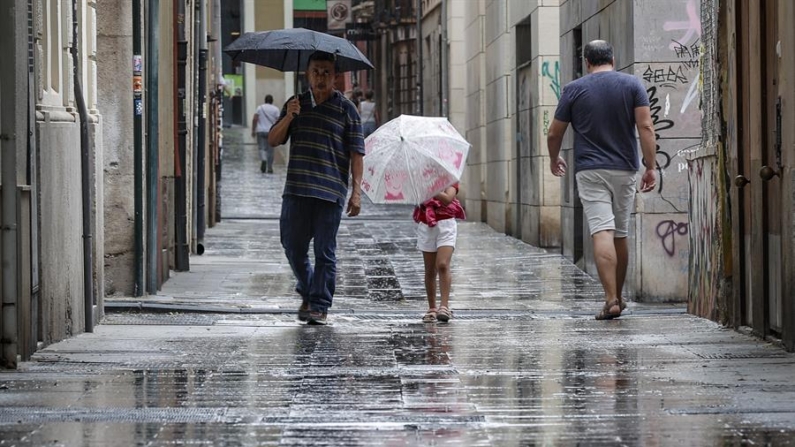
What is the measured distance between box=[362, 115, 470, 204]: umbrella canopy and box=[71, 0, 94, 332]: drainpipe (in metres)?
2.10

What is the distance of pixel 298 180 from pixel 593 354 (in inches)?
114

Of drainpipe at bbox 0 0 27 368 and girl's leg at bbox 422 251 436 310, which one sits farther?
girl's leg at bbox 422 251 436 310

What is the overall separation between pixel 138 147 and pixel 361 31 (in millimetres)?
40051

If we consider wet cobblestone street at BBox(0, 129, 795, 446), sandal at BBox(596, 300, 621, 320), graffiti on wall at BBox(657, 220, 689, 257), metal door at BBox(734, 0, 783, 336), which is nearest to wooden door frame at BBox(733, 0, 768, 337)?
metal door at BBox(734, 0, 783, 336)

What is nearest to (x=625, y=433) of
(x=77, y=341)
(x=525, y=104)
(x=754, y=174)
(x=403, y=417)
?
(x=403, y=417)

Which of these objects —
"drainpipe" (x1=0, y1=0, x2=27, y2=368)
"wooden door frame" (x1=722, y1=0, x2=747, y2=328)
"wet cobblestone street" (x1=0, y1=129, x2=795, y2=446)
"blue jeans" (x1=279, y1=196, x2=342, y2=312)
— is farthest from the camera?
"blue jeans" (x1=279, y1=196, x2=342, y2=312)

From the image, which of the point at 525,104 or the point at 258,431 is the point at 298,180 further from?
the point at 525,104

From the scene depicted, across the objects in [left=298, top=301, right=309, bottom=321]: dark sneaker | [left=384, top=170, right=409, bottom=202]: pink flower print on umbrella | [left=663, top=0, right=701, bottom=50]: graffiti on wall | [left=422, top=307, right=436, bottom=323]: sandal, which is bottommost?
[left=422, top=307, right=436, bottom=323]: sandal

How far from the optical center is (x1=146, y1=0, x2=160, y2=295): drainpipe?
1275 centimetres

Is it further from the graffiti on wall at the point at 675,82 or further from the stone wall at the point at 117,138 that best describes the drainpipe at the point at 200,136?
the graffiti on wall at the point at 675,82

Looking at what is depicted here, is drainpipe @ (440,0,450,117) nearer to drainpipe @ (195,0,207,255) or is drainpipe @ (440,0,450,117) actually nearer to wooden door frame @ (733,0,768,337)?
drainpipe @ (195,0,207,255)

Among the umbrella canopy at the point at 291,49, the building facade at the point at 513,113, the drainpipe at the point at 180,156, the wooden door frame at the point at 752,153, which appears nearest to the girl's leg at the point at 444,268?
the umbrella canopy at the point at 291,49

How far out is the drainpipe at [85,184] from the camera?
10008mm

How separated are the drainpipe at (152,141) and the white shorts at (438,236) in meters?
2.59
